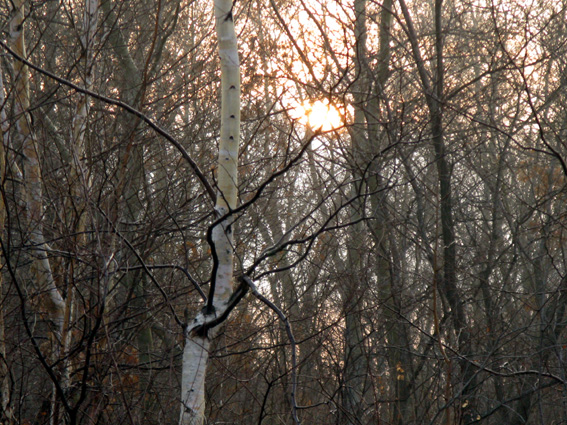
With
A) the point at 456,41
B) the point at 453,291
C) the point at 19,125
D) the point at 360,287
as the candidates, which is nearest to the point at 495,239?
the point at 453,291

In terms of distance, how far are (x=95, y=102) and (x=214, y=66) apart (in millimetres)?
1512

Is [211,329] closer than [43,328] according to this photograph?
Yes

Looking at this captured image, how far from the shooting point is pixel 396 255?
286 inches

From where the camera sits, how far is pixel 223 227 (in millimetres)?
3449

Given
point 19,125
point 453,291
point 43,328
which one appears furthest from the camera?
point 453,291

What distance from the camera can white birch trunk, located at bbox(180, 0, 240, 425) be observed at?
10.8 ft

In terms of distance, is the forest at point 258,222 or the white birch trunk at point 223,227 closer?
the white birch trunk at point 223,227

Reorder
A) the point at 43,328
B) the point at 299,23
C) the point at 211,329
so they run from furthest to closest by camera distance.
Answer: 1. the point at 299,23
2. the point at 43,328
3. the point at 211,329

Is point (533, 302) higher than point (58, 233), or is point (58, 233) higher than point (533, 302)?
point (533, 302)

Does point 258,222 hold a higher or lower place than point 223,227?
higher

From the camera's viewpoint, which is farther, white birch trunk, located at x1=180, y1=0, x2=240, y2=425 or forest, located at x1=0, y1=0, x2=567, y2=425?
forest, located at x1=0, y1=0, x2=567, y2=425

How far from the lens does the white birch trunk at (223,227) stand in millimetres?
3279

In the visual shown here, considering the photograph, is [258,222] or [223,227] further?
[258,222]

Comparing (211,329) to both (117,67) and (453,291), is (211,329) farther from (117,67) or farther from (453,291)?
(117,67)
